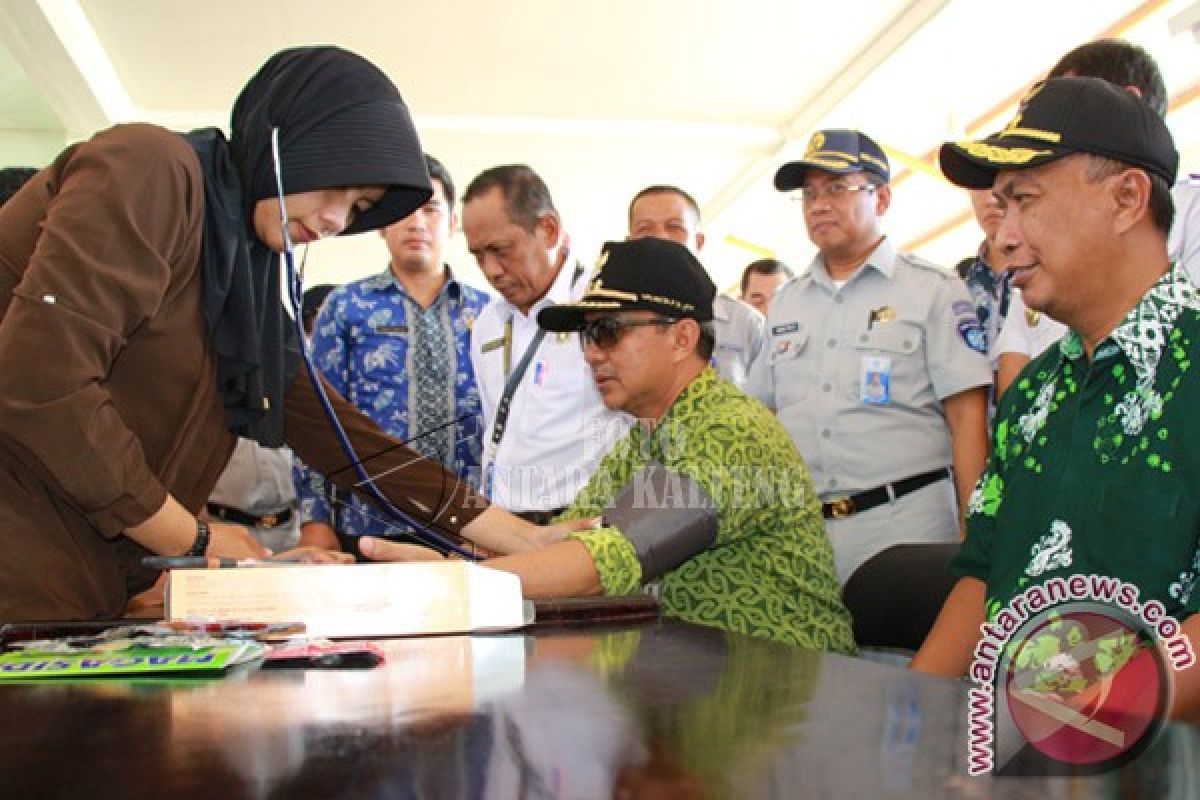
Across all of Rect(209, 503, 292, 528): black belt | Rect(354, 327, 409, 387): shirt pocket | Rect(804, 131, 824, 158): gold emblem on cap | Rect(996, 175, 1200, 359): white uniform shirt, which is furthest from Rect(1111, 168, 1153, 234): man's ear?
Rect(209, 503, 292, 528): black belt

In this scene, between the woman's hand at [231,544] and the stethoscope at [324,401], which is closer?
the woman's hand at [231,544]

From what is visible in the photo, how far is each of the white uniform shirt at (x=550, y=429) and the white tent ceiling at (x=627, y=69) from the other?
115 inches

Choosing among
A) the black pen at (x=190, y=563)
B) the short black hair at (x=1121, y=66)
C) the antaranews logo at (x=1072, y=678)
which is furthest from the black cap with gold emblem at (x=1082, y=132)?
the black pen at (x=190, y=563)

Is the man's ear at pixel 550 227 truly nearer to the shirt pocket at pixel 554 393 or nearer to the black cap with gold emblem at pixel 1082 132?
the shirt pocket at pixel 554 393

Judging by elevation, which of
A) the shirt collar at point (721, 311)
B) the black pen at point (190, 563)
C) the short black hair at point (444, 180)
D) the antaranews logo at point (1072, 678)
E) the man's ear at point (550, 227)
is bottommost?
the antaranews logo at point (1072, 678)

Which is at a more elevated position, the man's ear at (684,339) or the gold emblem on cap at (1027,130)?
the gold emblem on cap at (1027,130)

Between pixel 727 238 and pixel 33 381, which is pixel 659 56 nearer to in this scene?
pixel 727 238

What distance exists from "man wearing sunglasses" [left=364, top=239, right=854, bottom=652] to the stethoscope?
0.22m

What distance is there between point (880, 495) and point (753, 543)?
0.75 meters

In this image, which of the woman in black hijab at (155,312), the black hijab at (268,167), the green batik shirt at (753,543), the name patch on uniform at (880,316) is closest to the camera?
the woman in black hijab at (155,312)

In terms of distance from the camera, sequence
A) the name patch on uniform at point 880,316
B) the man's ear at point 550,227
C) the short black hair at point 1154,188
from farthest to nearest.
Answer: the man's ear at point 550,227
the name patch on uniform at point 880,316
the short black hair at point 1154,188

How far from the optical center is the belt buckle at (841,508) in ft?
7.79

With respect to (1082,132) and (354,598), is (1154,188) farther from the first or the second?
(354,598)

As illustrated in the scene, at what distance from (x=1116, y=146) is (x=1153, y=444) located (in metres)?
0.40
